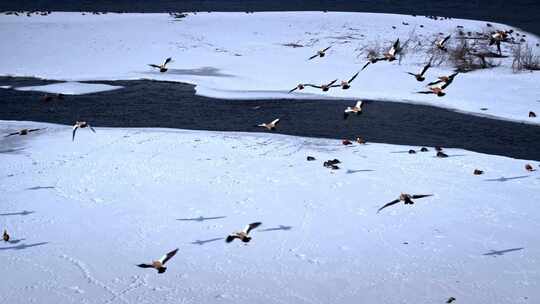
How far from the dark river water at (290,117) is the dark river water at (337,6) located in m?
15.3

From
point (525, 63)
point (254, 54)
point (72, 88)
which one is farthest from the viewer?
point (254, 54)

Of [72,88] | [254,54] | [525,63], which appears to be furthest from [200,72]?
[525,63]

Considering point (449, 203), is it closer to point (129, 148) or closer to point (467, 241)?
point (467, 241)

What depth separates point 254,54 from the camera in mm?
19219

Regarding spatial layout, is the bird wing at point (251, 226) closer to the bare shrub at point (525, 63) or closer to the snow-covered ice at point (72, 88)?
the snow-covered ice at point (72, 88)

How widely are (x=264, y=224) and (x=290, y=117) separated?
19.3 ft

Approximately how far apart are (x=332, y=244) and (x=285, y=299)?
123 centimetres

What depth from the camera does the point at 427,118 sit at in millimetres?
12828

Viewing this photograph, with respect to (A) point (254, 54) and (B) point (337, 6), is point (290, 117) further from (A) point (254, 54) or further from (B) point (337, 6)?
(B) point (337, 6)

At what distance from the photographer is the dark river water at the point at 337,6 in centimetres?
2952

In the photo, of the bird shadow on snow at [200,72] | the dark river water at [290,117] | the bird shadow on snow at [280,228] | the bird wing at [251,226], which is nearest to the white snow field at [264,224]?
the bird shadow on snow at [280,228]

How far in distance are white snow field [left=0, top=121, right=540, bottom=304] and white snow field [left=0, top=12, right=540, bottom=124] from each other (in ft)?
15.4

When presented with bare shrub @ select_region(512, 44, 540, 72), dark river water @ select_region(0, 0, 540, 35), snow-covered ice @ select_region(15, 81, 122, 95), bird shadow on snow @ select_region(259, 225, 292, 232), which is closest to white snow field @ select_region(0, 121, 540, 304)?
bird shadow on snow @ select_region(259, 225, 292, 232)

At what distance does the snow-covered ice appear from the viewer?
1531 cm
